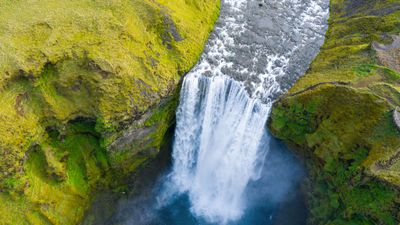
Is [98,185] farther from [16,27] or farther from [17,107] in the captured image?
[16,27]

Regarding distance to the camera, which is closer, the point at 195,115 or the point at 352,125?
the point at 352,125

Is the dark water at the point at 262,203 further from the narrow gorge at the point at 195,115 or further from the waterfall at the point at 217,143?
the waterfall at the point at 217,143

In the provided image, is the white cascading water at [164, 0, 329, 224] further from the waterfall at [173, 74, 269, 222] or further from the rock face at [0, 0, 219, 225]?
the rock face at [0, 0, 219, 225]

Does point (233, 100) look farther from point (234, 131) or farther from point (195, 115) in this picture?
point (195, 115)

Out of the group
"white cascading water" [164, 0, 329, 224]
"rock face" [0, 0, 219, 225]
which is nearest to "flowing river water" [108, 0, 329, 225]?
"white cascading water" [164, 0, 329, 224]

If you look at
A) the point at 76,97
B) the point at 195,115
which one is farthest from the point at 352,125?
the point at 76,97

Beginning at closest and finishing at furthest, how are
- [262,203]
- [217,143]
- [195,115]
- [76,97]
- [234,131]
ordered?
[76,97]
[234,131]
[195,115]
[217,143]
[262,203]

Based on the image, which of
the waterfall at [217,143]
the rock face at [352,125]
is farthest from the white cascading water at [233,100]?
the rock face at [352,125]
